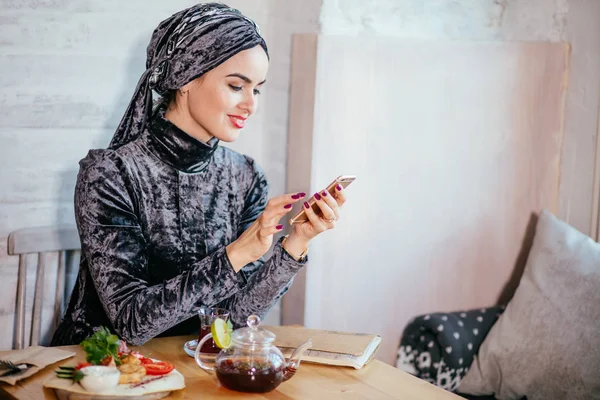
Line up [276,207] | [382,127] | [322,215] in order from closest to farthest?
[276,207], [322,215], [382,127]

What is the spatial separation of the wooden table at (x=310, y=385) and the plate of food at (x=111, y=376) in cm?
3

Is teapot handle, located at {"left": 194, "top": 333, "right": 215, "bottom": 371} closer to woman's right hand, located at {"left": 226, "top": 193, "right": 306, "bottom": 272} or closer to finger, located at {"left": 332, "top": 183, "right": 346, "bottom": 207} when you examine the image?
woman's right hand, located at {"left": 226, "top": 193, "right": 306, "bottom": 272}

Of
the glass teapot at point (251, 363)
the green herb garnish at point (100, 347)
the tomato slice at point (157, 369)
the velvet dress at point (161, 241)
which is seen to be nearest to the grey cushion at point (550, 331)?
the velvet dress at point (161, 241)

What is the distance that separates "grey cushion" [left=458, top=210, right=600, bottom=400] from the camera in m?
2.12

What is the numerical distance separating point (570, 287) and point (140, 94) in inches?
52.4

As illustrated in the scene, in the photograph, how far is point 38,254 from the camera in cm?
218

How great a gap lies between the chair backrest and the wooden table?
584mm

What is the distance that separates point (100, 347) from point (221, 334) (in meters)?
A: 0.21

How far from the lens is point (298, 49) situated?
2395mm

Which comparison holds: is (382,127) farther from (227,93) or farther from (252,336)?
(252,336)

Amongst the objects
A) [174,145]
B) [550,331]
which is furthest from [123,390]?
[550,331]

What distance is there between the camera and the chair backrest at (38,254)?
6.98ft

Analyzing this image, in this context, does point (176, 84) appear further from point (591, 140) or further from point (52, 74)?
point (591, 140)

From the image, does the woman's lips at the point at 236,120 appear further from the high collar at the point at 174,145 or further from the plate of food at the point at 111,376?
the plate of food at the point at 111,376
